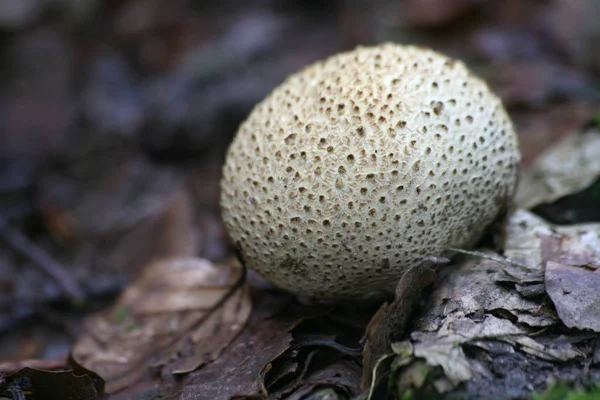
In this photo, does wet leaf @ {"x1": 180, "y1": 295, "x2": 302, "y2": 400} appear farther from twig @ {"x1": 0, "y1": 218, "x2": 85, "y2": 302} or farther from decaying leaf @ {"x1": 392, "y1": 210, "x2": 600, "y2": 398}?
twig @ {"x1": 0, "y1": 218, "x2": 85, "y2": 302}

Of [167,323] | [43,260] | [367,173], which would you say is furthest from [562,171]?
[43,260]

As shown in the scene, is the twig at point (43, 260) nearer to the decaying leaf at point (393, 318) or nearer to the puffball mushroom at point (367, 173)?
the puffball mushroom at point (367, 173)

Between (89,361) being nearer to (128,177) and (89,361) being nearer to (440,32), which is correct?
(128,177)

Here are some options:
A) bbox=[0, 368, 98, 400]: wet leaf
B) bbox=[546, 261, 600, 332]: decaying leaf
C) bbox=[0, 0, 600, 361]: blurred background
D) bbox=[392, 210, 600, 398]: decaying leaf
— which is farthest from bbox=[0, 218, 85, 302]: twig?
bbox=[546, 261, 600, 332]: decaying leaf

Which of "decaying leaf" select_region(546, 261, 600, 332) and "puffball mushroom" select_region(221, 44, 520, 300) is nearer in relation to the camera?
"decaying leaf" select_region(546, 261, 600, 332)

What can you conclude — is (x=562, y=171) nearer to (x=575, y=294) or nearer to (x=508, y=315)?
(x=575, y=294)

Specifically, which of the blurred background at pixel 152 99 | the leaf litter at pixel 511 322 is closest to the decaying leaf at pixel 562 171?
the blurred background at pixel 152 99
